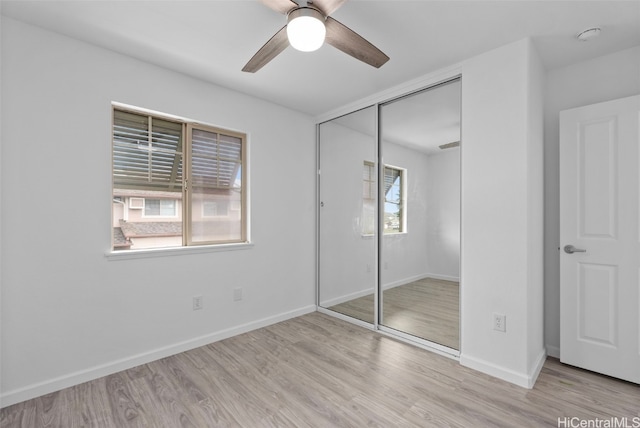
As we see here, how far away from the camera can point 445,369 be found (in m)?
2.39

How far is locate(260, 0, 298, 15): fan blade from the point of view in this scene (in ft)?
5.07

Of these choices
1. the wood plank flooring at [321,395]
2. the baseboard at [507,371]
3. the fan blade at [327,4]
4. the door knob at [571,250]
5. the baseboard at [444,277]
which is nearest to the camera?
the fan blade at [327,4]

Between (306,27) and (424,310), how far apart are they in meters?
2.55

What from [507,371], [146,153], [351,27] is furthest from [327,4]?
[507,371]

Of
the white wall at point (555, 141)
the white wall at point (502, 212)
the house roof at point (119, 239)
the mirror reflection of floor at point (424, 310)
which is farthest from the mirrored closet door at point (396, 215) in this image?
the house roof at point (119, 239)

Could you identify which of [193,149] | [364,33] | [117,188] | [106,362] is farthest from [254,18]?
[106,362]

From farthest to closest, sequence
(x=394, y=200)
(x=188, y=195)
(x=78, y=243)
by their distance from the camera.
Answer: (x=394, y=200) → (x=188, y=195) → (x=78, y=243)

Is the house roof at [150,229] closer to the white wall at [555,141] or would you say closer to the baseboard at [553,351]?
the white wall at [555,141]

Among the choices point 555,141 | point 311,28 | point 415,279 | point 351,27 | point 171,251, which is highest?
point 351,27

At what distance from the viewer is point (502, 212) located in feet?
7.47

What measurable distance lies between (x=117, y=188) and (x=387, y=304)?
2752 millimetres

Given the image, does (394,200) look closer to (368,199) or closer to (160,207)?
(368,199)

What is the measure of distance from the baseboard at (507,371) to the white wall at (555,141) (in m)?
0.37

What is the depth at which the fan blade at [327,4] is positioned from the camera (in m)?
1.51
